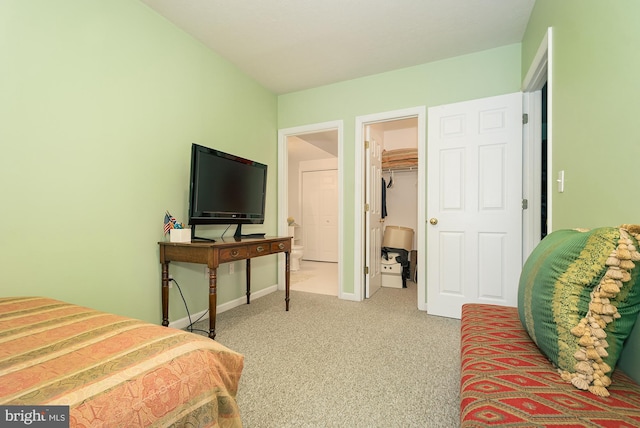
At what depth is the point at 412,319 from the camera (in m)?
2.66

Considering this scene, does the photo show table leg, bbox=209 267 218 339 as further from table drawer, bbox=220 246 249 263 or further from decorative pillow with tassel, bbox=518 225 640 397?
decorative pillow with tassel, bbox=518 225 640 397

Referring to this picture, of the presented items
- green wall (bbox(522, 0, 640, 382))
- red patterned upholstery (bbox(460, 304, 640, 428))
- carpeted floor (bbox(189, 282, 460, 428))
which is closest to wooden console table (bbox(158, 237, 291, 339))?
carpeted floor (bbox(189, 282, 460, 428))

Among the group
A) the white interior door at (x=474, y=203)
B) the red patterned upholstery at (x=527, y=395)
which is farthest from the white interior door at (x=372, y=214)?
the red patterned upholstery at (x=527, y=395)

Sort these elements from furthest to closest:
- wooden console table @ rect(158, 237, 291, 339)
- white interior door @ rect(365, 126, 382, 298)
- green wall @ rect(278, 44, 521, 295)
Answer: white interior door @ rect(365, 126, 382, 298), green wall @ rect(278, 44, 521, 295), wooden console table @ rect(158, 237, 291, 339)

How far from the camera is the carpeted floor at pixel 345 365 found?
1341mm

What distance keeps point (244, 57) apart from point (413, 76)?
177cm

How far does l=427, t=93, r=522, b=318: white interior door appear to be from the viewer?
8.25 ft

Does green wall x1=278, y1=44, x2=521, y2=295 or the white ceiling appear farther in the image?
green wall x1=278, y1=44, x2=521, y2=295

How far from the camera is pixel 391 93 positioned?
3125 millimetres

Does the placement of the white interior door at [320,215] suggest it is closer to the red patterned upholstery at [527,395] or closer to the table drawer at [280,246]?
the table drawer at [280,246]

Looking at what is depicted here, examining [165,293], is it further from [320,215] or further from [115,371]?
[320,215]

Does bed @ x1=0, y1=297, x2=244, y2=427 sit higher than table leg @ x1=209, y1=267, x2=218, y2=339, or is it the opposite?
bed @ x1=0, y1=297, x2=244, y2=427

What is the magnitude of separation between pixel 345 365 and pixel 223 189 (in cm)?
170

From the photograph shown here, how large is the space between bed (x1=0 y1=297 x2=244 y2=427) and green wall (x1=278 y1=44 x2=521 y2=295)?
2.56m
